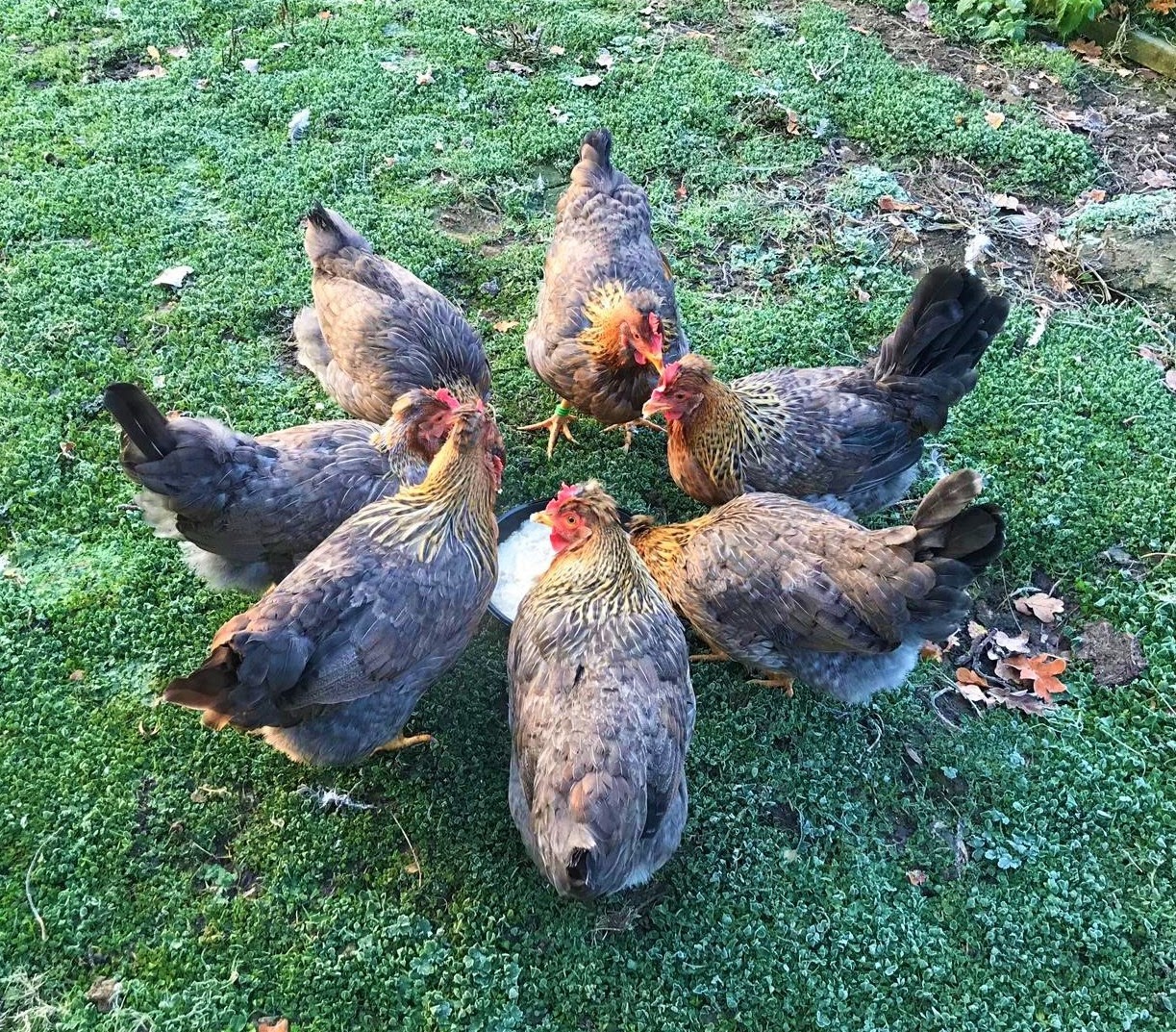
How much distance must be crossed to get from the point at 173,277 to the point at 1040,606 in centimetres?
524

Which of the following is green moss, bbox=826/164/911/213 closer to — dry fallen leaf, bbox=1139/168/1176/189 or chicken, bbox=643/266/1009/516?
dry fallen leaf, bbox=1139/168/1176/189

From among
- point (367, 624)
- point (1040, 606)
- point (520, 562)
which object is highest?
point (367, 624)

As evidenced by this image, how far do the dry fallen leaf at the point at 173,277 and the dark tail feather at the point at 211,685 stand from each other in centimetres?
331

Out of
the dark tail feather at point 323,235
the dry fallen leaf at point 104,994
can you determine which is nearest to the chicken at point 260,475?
the dark tail feather at point 323,235

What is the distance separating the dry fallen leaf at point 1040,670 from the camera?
3.90 m

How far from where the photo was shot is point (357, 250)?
451cm

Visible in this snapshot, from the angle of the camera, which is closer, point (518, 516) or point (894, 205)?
point (518, 516)

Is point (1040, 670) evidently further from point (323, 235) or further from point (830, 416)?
point (323, 235)

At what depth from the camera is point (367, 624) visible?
3.07 meters

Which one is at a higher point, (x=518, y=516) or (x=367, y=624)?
(x=367, y=624)

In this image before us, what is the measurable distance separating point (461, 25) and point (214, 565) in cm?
555

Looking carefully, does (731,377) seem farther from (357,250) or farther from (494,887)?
(494,887)

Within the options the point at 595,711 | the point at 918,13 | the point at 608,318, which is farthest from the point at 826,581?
the point at 918,13

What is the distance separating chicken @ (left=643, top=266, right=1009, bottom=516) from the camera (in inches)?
156
